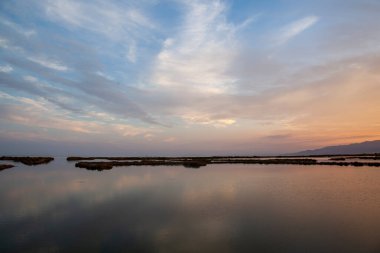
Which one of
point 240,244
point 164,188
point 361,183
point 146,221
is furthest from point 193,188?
point 361,183

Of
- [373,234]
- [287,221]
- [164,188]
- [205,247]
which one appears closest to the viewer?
[205,247]

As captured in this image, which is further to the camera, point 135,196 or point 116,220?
point 135,196

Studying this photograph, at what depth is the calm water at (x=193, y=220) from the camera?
14.2 meters

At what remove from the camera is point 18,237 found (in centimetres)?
1564

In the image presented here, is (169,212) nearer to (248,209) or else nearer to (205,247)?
(248,209)

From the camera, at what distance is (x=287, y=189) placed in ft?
101

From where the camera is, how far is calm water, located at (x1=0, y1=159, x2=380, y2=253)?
1425 centimetres

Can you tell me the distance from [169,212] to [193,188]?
36.5 feet

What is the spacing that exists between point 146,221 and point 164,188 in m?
14.1

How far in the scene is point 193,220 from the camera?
18688 mm

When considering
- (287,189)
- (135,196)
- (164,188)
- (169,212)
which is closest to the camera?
(169,212)

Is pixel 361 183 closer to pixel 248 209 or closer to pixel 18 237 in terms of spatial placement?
pixel 248 209

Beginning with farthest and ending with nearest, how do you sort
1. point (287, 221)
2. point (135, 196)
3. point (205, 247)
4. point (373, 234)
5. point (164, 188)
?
point (164, 188)
point (135, 196)
point (287, 221)
point (373, 234)
point (205, 247)

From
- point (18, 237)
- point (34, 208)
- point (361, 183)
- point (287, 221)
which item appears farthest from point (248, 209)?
point (361, 183)
